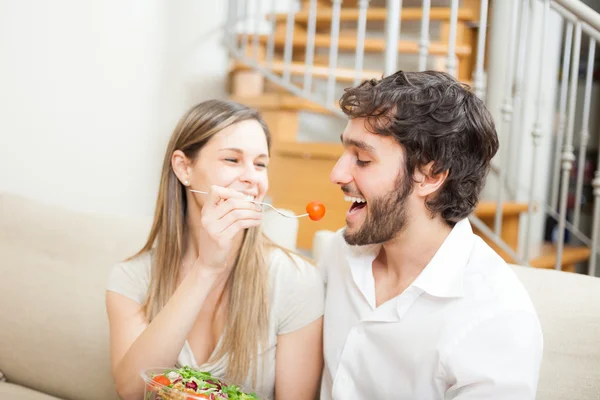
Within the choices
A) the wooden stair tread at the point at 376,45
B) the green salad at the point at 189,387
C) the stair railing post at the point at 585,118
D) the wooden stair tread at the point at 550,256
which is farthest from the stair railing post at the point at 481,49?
the green salad at the point at 189,387

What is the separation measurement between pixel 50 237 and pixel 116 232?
0.24 m

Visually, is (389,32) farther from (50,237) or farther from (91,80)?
(50,237)

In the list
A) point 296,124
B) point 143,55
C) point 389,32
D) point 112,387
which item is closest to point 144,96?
point 143,55

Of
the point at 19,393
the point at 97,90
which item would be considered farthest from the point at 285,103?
the point at 19,393

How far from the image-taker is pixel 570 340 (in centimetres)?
138

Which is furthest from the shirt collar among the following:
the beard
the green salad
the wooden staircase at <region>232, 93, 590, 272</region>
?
the wooden staircase at <region>232, 93, 590, 272</region>

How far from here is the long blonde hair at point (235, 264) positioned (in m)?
1.51

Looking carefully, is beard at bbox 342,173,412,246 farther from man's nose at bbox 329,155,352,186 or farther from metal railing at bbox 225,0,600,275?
metal railing at bbox 225,0,600,275

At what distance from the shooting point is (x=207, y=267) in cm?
137

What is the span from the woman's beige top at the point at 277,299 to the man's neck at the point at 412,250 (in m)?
0.18

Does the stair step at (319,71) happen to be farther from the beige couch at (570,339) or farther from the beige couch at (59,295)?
the beige couch at (570,339)

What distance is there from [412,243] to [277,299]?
0.37m

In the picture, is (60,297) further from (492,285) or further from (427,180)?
(492,285)

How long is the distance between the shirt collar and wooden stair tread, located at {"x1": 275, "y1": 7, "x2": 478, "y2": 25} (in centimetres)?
225
